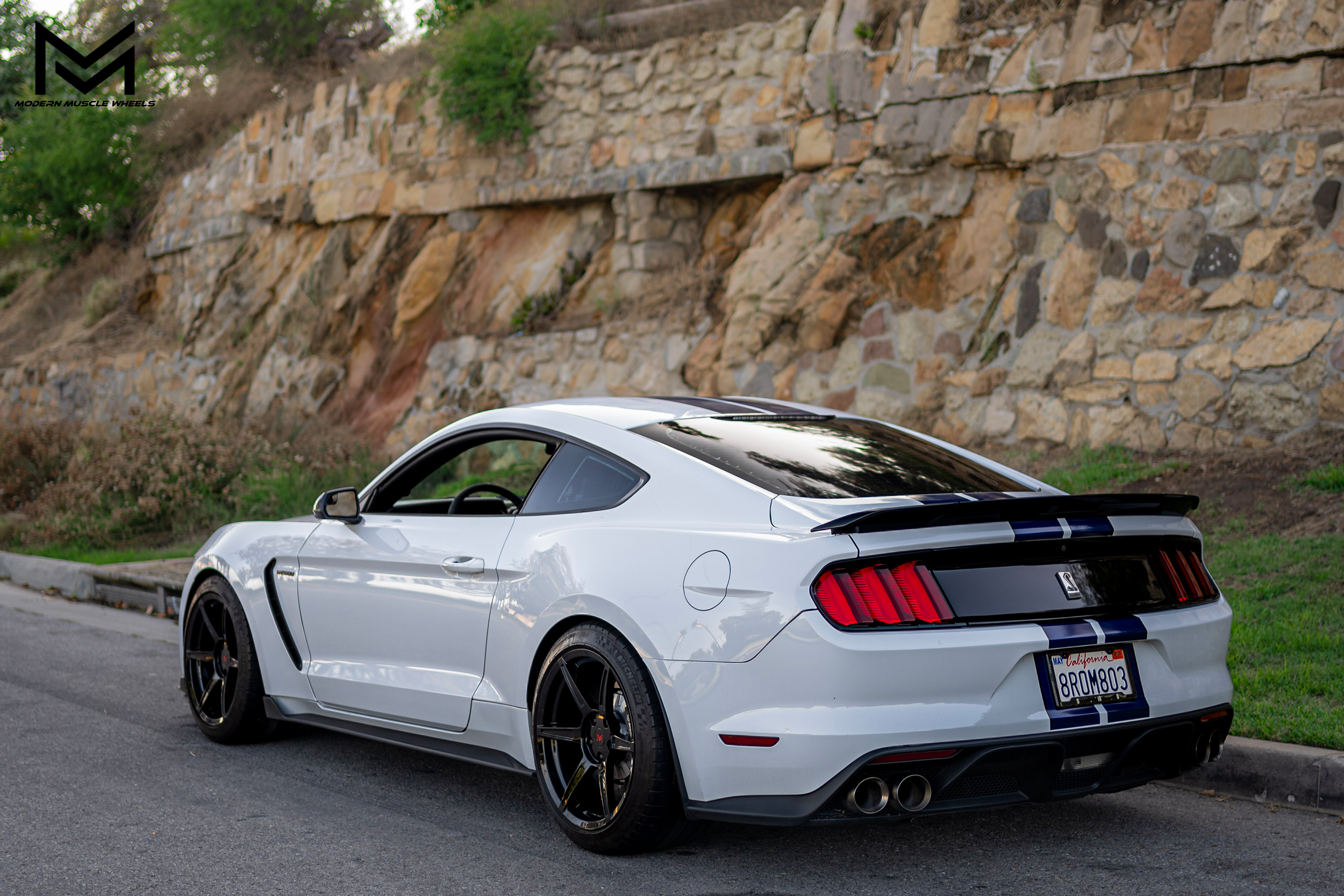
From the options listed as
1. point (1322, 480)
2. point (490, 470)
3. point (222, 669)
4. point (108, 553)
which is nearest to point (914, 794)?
point (222, 669)

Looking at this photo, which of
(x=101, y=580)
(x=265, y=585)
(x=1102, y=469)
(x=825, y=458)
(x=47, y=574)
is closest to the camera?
(x=825, y=458)

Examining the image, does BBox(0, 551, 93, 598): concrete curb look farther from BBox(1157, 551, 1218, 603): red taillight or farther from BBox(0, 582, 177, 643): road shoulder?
BBox(1157, 551, 1218, 603): red taillight

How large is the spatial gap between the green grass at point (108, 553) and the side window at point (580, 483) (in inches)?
324

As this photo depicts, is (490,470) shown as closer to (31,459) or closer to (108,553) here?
(108,553)

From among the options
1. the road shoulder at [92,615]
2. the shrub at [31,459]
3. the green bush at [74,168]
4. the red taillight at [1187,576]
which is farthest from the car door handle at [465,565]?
the green bush at [74,168]

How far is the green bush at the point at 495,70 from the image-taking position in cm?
1422

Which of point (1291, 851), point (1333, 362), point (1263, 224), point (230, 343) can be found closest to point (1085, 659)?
point (1291, 851)

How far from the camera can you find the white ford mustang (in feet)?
11.2

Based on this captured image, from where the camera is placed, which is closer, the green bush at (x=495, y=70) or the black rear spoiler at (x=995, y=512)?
the black rear spoiler at (x=995, y=512)

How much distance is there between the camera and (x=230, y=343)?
19.4 meters

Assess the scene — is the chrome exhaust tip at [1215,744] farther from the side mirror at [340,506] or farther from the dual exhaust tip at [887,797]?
the side mirror at [340,506]

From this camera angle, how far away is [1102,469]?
28.8 ft

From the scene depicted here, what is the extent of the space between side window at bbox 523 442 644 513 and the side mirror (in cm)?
99

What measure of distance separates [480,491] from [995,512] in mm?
2679
